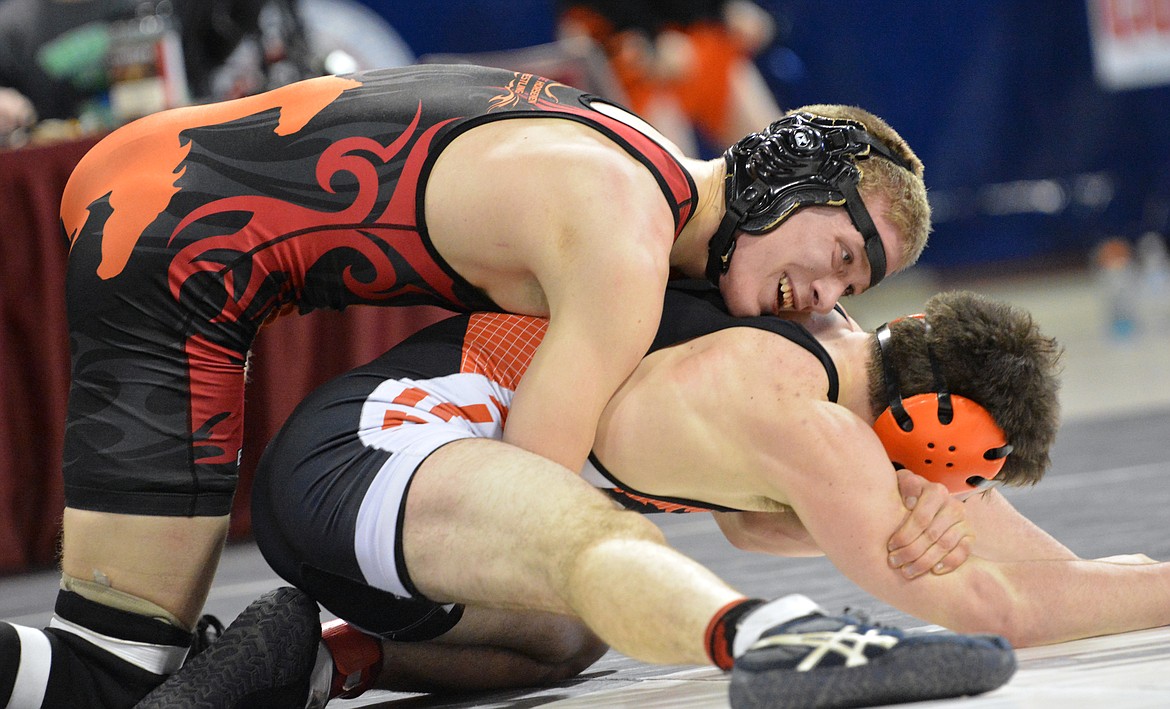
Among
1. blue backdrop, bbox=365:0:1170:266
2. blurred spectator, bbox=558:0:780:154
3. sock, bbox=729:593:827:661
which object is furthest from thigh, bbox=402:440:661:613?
blue backdrop, bbox=365:0:1170:266

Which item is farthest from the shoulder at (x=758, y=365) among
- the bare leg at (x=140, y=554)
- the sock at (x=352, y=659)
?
the bare leg at (x=140, y=554)

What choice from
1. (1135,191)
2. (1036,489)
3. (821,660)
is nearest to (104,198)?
(821,660)

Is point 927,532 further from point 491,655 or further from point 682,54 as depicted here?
point 682,54

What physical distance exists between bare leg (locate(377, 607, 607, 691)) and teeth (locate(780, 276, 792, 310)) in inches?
27.1

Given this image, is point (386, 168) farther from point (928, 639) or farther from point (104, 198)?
point (928, 639)

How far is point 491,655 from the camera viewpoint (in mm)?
2533

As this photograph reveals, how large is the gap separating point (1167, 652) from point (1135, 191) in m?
7.85

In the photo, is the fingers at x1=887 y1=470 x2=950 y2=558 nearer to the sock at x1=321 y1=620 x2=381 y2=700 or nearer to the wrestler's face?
the wrestler's face

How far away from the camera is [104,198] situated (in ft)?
8.19

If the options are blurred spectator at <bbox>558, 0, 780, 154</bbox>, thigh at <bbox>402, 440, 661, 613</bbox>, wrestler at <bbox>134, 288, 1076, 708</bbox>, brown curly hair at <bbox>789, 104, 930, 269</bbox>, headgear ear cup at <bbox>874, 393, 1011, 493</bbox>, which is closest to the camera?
thigh at <bbox>402, 440, 661, 613</bbox>

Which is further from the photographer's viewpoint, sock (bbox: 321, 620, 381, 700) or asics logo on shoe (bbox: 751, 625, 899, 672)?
sock (bbox: 321, 620, 381, 700)

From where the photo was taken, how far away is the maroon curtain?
170 inches

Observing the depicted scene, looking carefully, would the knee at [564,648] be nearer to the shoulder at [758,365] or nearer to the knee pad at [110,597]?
the shoulder at [758,365]

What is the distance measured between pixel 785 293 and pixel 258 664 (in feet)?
3.66
